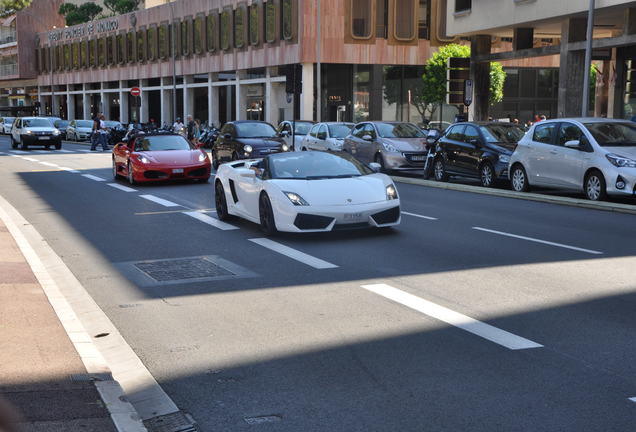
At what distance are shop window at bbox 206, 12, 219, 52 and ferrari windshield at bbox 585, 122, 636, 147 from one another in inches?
2033

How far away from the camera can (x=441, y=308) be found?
7812 millimetres

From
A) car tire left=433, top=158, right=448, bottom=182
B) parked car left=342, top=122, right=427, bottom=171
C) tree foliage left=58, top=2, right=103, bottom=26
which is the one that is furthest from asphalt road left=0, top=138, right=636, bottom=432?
tree foliage left=58, top=2, right=103, bottom=26

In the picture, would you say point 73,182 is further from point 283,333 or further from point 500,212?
point 283,333

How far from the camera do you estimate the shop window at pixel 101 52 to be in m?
89.9

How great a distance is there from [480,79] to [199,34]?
3536 centimetres

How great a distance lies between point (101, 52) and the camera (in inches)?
3580

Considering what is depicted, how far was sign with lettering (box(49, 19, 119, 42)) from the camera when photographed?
88.2 metres

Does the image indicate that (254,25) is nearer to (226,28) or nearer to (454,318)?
(226,28)

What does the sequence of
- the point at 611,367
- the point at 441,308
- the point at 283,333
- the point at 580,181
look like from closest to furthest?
1. the point at 611,367
2. the point at 283,333
3. the point at 441,308
4. the point at 580,181

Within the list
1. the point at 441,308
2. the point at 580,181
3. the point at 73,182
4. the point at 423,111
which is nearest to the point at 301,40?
the point at 423,111

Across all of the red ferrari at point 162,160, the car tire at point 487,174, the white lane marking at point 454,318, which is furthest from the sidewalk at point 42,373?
the car tire at point 487,174

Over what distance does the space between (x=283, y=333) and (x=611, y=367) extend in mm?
2557

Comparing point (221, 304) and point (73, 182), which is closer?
point (221, 304)

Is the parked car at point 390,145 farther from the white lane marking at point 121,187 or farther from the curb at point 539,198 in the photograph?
the white lane marking at point 121,187
